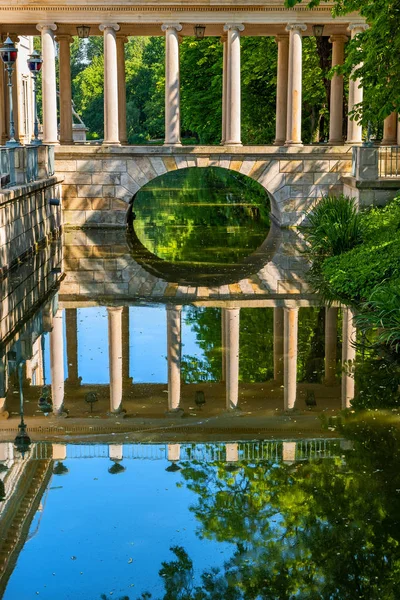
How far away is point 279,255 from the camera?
102 feet

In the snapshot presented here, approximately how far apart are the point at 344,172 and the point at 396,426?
27.3 metres

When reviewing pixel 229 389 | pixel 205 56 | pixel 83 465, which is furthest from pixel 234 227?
pixel 83 465

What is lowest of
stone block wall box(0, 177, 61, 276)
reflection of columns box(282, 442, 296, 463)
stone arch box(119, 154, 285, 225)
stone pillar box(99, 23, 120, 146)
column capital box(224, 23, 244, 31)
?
reflection of columns box(282, 442, 296, 463)

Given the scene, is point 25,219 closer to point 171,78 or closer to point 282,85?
point 171,78

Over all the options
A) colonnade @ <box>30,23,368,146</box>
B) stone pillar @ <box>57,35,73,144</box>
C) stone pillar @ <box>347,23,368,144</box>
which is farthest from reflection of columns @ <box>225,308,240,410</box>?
stone pillar @ <box>57,35,73,144</box>

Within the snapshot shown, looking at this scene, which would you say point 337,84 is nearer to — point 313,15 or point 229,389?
point 313,15

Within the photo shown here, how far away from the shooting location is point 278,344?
18.0m

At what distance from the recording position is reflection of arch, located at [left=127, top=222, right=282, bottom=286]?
86.0 ft

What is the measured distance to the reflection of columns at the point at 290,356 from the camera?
14.5 m

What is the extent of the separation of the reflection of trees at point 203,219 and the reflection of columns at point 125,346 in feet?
31.4

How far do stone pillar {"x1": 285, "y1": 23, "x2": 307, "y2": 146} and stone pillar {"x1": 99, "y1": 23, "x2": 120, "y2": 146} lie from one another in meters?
6.57

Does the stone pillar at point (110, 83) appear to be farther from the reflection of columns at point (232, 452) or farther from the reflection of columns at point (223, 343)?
the reflection of columns at point (232, 452)

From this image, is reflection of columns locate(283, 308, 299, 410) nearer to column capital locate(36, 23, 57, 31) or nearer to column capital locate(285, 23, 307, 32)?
column capital locate(285, 23, 307, 32)

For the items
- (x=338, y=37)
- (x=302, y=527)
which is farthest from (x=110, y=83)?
(x=302, y=527)
